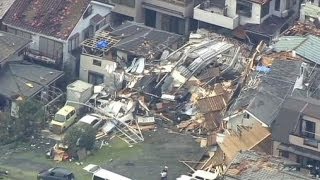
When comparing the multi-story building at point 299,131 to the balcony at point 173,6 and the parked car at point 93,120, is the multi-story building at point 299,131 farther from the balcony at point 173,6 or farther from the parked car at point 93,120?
the balcony at point 173,6

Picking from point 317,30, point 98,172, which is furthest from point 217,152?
point 317,30

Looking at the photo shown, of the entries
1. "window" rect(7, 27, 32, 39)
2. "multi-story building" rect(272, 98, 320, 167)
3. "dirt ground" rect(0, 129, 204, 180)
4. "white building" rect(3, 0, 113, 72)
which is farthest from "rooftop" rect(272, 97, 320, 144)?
"window" rect(7, 27, 32, 39)

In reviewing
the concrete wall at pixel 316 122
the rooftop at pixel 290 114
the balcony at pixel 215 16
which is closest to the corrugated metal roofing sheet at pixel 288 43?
the balcony at pixel 215 16

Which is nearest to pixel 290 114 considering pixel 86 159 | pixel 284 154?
pixel 284 154

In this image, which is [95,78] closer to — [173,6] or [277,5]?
[173,6]

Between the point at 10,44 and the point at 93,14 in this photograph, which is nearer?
the point at 10,44
